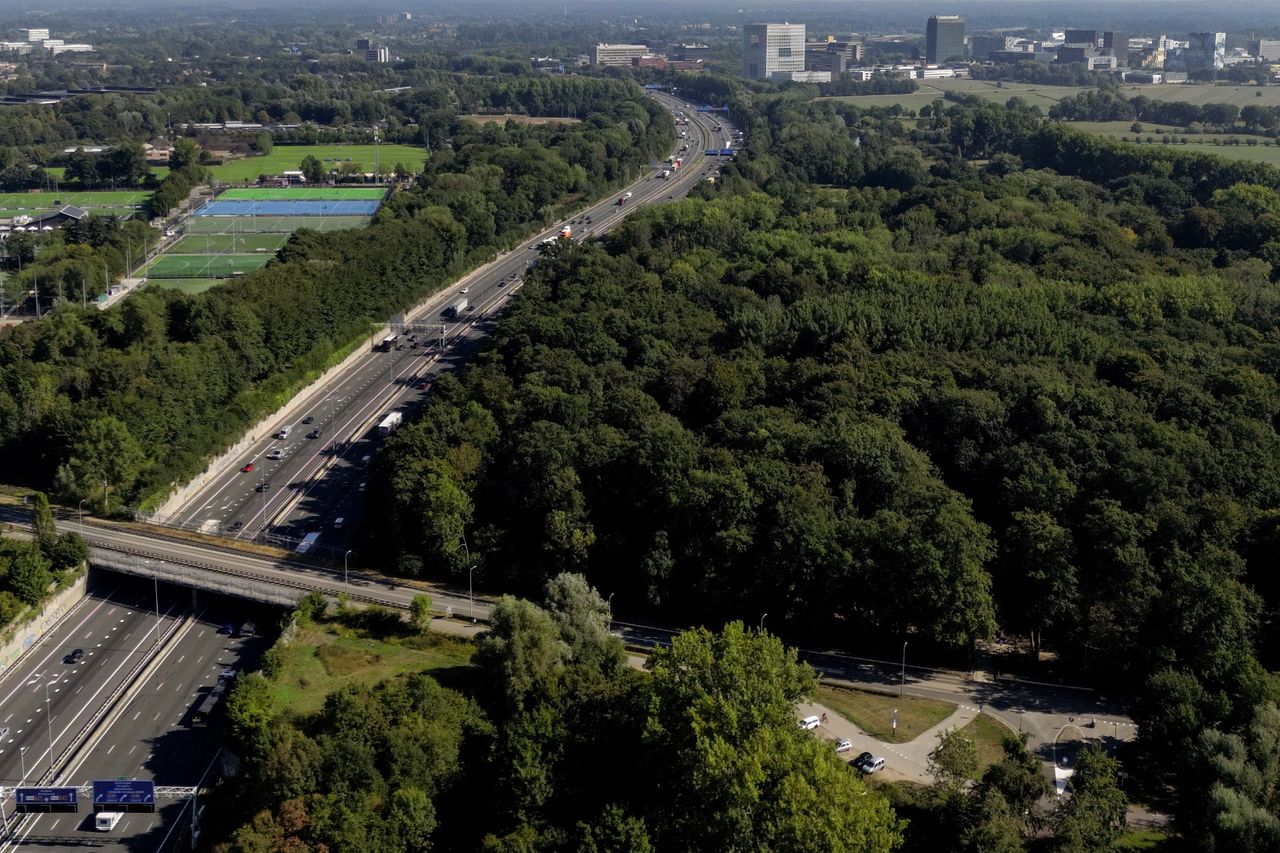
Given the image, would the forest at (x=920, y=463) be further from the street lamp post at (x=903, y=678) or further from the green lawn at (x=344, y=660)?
the green lawn at (x=344, y=660)

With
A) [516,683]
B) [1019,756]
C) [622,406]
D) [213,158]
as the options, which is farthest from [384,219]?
[1019,756]

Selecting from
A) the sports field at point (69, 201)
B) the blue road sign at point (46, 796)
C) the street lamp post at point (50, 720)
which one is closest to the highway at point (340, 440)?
the street lamp post at point (50, 720)

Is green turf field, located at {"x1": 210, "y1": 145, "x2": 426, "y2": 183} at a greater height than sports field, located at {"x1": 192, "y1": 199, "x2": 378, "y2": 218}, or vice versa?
green turf field, located at {"x1": 210, "y1": 145, "x2": 426, "y2": 183}

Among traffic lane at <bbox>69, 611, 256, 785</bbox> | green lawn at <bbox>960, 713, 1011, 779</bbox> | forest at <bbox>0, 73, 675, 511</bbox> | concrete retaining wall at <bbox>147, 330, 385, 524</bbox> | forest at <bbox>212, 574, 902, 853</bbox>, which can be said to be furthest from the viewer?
forest at <bbox>0, 73, 675, 511</bbox>

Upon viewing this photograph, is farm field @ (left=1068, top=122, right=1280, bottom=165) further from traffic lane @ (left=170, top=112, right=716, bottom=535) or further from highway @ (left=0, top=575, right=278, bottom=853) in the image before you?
highway @ (left=0, top=575, right=278, bottom=853)

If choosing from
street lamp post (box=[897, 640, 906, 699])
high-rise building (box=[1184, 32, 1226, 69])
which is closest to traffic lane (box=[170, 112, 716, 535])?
street lamp post (box=[897, 640, 906, 699])

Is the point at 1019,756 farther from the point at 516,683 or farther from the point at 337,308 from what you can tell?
the point at 337,308

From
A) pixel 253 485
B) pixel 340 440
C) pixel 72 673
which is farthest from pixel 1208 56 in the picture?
pixel 72 673
